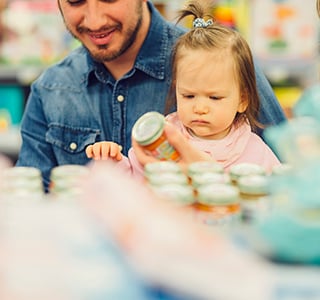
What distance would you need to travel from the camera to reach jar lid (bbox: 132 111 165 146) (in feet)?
4.37

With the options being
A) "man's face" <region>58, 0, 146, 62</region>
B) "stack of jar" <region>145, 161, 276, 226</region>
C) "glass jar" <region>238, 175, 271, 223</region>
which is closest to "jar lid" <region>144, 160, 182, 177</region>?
"stack of jar" <region>145, 161, 276, 226</region>

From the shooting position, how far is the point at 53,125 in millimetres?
2195

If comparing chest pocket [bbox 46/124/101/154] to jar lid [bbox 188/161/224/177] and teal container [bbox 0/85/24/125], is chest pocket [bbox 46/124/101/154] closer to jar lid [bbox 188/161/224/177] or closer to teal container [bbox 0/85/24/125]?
jar lid [bbox 188/161/224/177]

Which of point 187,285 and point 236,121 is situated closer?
point 187,285

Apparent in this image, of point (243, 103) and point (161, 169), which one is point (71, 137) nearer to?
point (243, 103)

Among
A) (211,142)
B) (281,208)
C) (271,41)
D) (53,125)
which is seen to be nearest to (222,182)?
(281,208)

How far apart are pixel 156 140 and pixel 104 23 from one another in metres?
0.76

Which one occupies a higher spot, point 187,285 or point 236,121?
point 236,121

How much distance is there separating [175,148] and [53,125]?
90 centimetres

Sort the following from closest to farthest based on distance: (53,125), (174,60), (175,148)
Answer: (175,148) < (174,60) < (53,125)

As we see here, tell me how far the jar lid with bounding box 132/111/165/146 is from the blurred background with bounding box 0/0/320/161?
260 centimetres

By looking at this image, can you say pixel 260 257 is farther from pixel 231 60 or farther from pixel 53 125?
pixel 53 125

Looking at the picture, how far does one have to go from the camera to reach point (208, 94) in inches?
68.4

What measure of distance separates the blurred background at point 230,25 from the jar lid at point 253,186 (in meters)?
2.88
